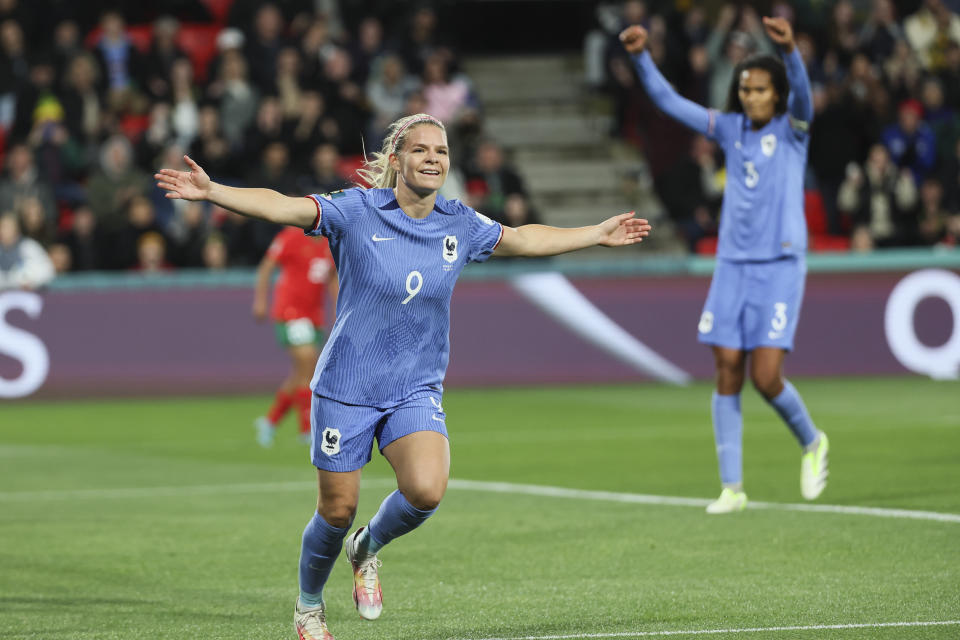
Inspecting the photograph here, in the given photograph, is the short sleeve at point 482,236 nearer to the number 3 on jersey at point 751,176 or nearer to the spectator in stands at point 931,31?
the number 3 on jersey at point 751,176

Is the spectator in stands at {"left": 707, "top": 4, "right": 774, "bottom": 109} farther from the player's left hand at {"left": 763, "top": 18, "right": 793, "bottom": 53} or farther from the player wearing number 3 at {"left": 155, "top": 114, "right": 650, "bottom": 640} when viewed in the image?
the player wearing number 3 at {"left": 155, "top": 114, "right": 650, "bottom": 640}

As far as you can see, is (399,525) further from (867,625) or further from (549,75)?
(549,75)

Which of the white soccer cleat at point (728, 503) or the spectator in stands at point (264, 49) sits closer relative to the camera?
the white soccer cleat at point (728, 503)

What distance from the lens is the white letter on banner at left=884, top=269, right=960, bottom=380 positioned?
61.4 feet

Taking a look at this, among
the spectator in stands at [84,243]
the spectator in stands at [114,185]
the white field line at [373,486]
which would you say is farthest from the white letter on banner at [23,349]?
the white field line at [373,486]

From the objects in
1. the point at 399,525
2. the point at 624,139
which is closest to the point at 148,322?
the point at 624,139

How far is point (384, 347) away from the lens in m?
6.40

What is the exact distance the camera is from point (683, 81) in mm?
23750

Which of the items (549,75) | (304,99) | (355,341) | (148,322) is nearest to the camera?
(355,341)

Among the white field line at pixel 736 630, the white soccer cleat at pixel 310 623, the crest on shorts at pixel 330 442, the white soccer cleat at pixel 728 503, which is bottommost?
the white soccer cleat at pixel 728 503

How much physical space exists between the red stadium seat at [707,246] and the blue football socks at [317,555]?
47.6 ft

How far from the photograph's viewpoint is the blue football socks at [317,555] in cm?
639

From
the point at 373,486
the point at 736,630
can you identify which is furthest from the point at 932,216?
the point at 736,630

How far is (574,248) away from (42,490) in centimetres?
626
